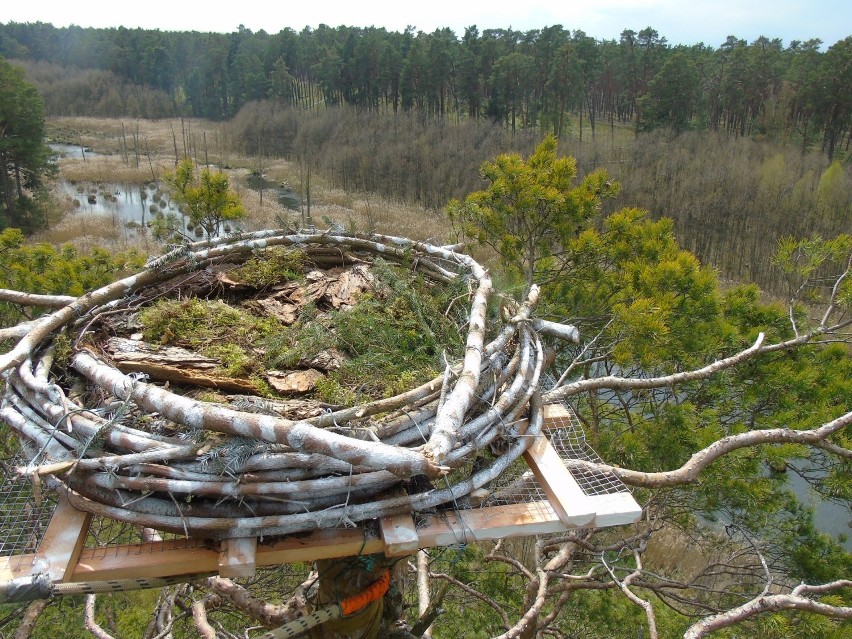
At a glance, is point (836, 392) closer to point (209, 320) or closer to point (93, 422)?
point (209, 320)

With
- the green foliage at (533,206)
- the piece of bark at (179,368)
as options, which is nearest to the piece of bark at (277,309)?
the piece of bark at (179,368)

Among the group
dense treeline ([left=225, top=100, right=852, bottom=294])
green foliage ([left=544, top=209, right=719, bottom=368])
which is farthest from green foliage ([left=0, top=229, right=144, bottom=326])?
dense treeline ([left=225, top=100, right=852, bottom=294])

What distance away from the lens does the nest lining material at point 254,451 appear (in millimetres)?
1657

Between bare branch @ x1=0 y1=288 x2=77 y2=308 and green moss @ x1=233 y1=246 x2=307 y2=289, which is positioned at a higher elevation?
green moss @ x1=233 y1=246 x2=307 y2=289

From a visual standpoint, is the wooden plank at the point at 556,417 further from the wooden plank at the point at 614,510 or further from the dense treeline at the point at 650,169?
the dense treeline at the point at 650,169

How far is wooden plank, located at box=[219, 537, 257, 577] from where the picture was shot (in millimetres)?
1645

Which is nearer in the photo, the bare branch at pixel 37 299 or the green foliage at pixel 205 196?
the bare branch at pixel 37 299

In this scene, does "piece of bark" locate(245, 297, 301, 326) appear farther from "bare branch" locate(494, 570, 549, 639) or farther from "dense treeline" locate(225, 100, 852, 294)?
"dense treeline" locate(225, 100, 852, 294)

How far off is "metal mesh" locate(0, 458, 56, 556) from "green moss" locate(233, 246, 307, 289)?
5.28 ft

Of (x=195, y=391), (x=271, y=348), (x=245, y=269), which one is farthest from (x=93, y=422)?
(x=245, y=269)

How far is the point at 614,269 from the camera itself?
5.29 meters

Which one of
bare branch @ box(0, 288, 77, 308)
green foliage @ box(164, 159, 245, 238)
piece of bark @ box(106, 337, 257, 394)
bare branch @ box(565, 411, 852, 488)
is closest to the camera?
bare branch @ box(565, 411, 852, 488)

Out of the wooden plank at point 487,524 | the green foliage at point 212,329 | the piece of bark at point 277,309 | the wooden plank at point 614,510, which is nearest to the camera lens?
the wooden plank at point 487,524

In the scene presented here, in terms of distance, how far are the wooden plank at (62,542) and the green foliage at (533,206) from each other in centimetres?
385
